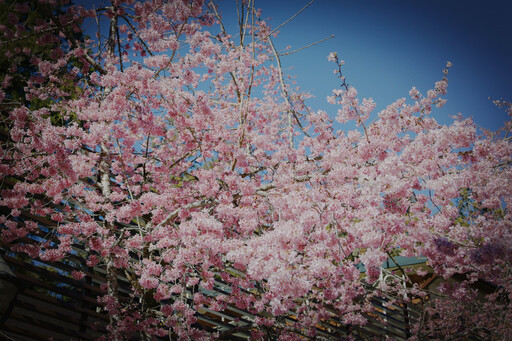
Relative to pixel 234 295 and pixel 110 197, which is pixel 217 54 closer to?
pixel 110 197

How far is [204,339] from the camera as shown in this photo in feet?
12.7

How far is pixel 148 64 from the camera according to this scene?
197 inches

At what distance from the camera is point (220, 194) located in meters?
4.41

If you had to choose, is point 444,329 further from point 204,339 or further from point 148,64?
point 148,64

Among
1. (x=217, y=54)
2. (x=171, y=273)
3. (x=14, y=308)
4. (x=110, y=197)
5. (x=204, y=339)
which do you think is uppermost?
(x=217, y=54)

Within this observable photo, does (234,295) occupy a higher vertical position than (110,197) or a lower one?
lower

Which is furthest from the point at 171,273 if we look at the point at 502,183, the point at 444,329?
the point at 444,329

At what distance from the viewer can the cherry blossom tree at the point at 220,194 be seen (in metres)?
3.46

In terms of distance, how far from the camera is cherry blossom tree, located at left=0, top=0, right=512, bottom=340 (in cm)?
346

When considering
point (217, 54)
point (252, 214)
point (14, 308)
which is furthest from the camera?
point (217, 54)

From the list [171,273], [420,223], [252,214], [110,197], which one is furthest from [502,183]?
[110,197]

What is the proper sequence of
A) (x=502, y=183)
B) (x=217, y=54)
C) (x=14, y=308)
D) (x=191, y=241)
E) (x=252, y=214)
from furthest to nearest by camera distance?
1. (x=217, y=54)
2. (x=252, y=214)
3. (x=191, y=241)
4. (x=502, y=183)
5. (x=14, y=308)

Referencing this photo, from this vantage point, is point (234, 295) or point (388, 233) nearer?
point (388, 233)

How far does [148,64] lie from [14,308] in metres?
3.86
